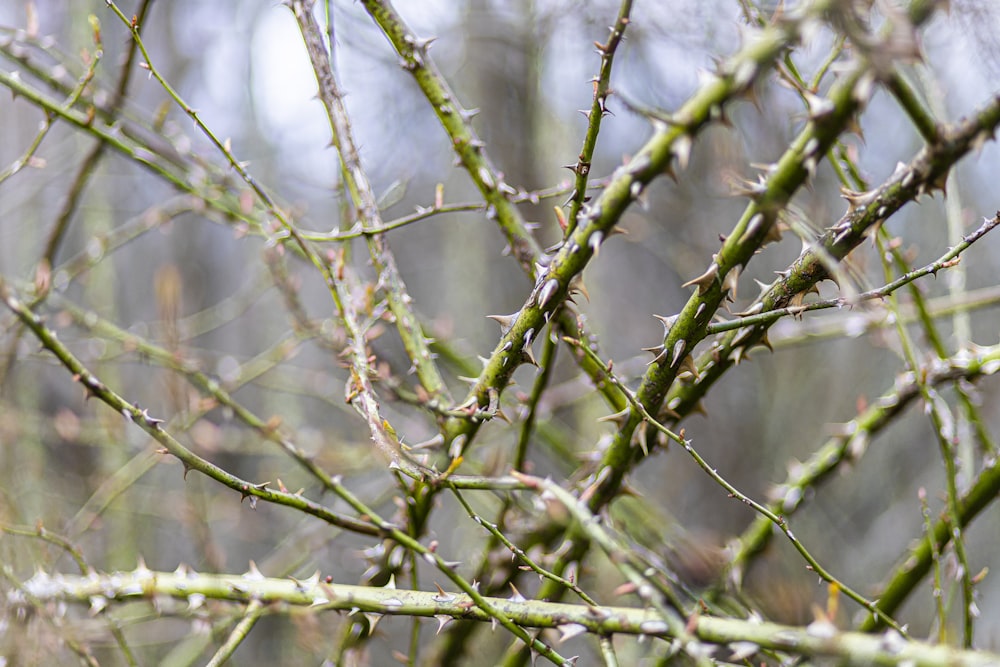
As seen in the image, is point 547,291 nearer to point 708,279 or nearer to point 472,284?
point 708,279

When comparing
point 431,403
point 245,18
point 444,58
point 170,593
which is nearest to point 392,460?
point 431,403

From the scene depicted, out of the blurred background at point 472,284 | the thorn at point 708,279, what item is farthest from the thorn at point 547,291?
the blurred background at point 472,284

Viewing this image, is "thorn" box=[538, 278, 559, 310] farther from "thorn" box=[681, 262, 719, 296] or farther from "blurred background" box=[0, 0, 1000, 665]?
"blurred background" box=[0, 0, 1000, 665]

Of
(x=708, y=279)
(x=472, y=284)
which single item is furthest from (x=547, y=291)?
(x=472, y=284)

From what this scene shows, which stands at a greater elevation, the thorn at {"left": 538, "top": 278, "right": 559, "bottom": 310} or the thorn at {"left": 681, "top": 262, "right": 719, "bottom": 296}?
the thorn at {"left": 681, "top": 262, "right": 719, "bottom": 296}

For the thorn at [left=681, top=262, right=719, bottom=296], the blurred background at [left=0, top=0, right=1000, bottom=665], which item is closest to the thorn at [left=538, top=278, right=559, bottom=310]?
the thorn at [left=681, top=262, right=719, bottom=296]

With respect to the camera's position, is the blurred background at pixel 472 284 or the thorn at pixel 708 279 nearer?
the thorn at pixel 708 279

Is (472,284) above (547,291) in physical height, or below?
above

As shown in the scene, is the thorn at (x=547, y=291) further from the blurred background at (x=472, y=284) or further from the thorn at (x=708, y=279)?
the blurred background at (x=472, y=284)

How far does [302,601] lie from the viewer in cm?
91

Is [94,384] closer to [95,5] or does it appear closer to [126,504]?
[126,504]

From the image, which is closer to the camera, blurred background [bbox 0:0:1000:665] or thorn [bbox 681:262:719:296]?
thorn [bbox 681:262:719:296]

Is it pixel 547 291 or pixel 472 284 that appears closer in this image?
pixel 547 291

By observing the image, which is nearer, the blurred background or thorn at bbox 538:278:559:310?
thorn at bbox 538:278:559:310
